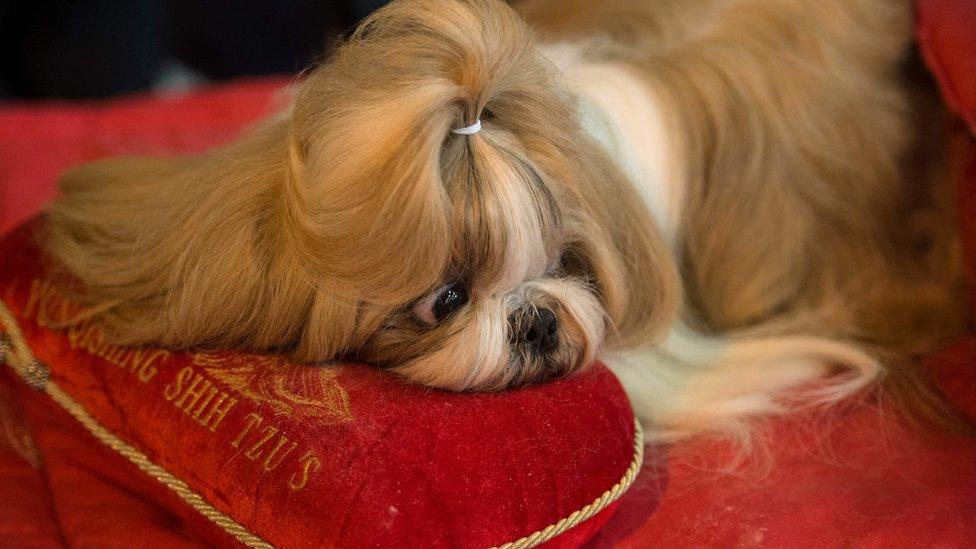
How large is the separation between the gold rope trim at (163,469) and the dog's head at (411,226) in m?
0.14

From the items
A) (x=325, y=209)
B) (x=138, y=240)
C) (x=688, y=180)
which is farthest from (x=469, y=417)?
(x=688, y=180)

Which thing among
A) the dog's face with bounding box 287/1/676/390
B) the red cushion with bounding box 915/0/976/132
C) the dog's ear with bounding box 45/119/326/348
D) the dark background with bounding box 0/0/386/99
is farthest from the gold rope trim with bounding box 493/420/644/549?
the dark background with bounding box 0/0/386/99

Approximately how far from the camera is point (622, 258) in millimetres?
1291

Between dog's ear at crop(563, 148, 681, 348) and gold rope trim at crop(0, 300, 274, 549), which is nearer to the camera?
gold rope trim at crop(0, 300, 274, 549)

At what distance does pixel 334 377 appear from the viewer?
1144 millimetres

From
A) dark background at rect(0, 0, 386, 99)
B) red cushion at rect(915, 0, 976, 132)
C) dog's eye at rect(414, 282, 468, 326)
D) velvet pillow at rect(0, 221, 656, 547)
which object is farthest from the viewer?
dark background at rect(0, 0, 386, 99)

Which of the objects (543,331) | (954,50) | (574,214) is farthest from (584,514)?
(954,50)

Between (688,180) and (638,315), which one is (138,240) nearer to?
(638,315)

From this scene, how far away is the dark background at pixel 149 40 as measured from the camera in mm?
2602

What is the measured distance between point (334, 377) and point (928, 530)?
2.47ft

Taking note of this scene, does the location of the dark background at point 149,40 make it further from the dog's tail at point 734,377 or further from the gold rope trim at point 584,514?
the gold rope trim at point 584,514

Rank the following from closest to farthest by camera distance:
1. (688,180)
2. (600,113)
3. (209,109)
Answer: (600,113)
(688,180)
(209,109)

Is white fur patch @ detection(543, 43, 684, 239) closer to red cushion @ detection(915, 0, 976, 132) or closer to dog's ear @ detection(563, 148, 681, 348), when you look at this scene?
dog's ear @ detection(563, 148, 681, 348)

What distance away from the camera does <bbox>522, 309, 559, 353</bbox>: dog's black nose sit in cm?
117
